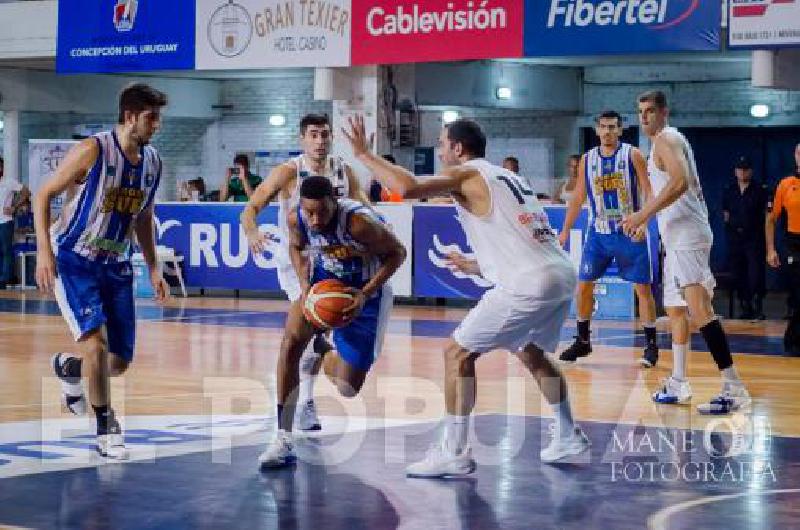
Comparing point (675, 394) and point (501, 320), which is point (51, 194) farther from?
point (675, 394)

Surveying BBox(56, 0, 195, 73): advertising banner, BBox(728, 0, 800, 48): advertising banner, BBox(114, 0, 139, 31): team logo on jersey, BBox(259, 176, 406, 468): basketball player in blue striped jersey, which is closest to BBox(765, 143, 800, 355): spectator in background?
BBox(728, 0, 800, 48): advertising banner

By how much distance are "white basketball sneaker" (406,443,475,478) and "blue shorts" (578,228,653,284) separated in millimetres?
5905

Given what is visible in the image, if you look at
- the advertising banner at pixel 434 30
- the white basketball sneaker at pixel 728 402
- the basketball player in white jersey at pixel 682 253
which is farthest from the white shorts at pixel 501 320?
the advertising banner at pixel 434 30

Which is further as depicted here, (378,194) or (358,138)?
(378,194)

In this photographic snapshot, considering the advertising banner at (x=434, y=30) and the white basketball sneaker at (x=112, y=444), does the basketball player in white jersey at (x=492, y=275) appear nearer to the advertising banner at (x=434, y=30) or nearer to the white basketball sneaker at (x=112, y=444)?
the white basketball sneaker at (x=112, y=444)

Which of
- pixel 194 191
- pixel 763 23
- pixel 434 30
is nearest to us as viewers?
pixel 763 23

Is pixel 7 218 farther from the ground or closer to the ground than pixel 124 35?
closer to the ground

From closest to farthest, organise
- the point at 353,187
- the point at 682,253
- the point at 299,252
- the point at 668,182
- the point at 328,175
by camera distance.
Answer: the point at 299,252
the point at 328,175
the point at 353,187
the point at 668,182
the point at 682,253

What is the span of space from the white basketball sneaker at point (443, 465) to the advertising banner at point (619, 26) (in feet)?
40.1

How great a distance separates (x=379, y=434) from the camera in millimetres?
9930

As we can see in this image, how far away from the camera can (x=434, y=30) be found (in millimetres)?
21719

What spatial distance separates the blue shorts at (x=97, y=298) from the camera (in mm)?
8906

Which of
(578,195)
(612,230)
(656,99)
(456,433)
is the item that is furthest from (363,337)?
(578,195)

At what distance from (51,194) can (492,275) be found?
2421 mm
